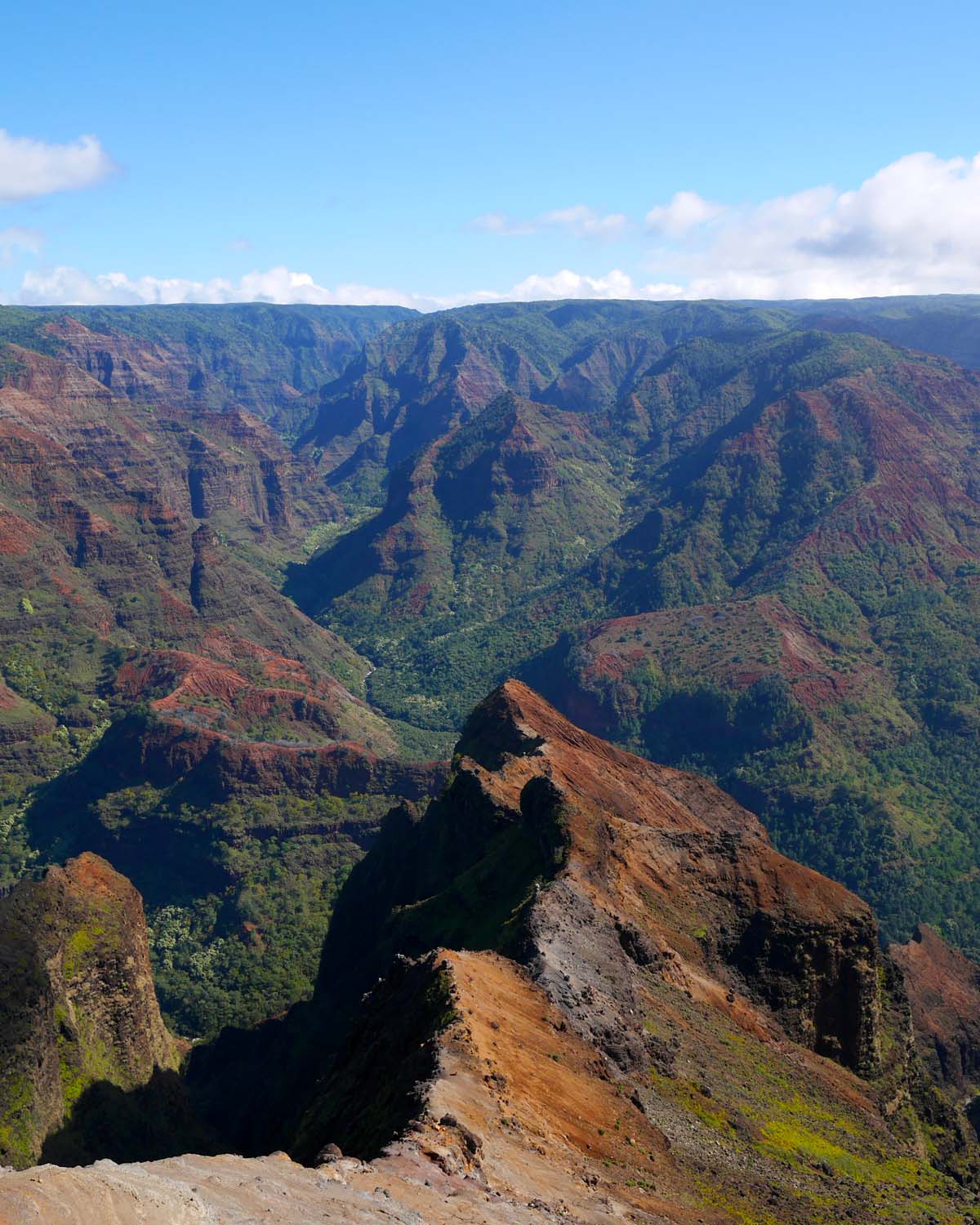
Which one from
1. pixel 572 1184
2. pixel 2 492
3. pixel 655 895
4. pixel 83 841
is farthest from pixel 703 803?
pixel 2 492

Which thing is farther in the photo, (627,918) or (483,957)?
(627,918)

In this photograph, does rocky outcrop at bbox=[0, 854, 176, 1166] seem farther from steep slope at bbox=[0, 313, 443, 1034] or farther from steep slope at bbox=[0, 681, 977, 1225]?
steep slope at bbox=[0, 313, 443, 1034]

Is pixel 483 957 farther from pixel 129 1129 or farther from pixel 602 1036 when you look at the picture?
pixel 129 1129

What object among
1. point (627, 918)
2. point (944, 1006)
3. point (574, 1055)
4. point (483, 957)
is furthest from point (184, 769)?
point (574, 1055)

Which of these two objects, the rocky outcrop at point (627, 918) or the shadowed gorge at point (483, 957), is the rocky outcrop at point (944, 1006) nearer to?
the shadowed gorge at point (483, 957)

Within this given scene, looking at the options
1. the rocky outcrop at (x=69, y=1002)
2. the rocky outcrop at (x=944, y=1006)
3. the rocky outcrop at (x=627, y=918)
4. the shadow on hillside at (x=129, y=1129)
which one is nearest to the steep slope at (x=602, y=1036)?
the rocky outcrop at (x=627, y=918)

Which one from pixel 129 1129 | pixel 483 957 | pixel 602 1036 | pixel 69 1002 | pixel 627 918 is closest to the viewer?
pixel 602 1036

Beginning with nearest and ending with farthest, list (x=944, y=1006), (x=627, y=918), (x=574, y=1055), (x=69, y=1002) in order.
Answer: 1. (x=574, y=1055)
2. (x=627, y=918)
3. (x=69, y=1002)
4. (x=944, y=1006)
